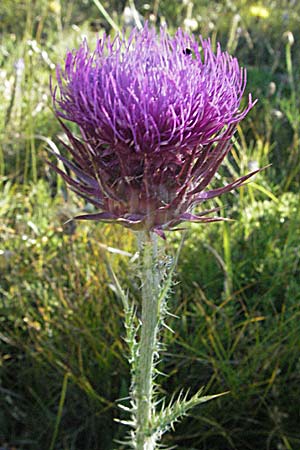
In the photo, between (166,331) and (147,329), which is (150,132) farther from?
(166,331)

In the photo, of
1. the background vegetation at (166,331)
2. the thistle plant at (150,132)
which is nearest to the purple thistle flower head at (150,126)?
the thistle plant at (150,132)

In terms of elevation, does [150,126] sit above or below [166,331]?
above

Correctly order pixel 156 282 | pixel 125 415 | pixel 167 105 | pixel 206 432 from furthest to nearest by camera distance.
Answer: pixel 125 415, pixel 206 432, pixel 156 282, pixel 167 105

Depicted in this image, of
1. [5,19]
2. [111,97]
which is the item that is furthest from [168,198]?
[5,19]

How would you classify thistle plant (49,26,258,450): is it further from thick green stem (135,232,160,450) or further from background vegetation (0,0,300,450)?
background vegetation (0,0,300,450)

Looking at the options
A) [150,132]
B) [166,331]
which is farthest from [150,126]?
[166,331]

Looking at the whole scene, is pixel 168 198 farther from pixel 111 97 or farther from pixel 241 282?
pixel 241 282

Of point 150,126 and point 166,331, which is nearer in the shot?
point 150,126

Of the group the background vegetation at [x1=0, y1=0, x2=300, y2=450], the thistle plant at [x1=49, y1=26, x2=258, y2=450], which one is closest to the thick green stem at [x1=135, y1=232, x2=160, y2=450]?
the thistle plant at [x1=49, y1=26, x2=258, y2=450]
